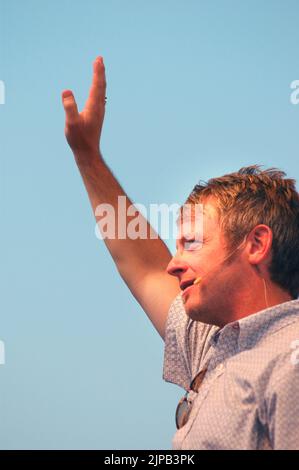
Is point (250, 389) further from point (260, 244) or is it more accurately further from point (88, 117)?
point (88, 117)

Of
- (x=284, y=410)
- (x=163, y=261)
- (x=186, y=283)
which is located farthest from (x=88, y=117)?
(x=284, y=410)

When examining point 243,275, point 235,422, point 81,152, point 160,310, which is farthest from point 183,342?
point 81,152

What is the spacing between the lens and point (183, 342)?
1402mm

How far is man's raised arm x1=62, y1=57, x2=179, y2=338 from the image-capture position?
1497mm

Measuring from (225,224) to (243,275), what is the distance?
0.10 m

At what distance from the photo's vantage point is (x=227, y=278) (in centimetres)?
127

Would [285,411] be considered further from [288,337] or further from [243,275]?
[243,275]

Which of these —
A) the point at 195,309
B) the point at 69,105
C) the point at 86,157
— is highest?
the point at 69,105

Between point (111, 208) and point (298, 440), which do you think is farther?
point (111, 208)

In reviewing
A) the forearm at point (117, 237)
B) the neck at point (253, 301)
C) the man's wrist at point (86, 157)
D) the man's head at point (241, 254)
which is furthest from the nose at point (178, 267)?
Result: the man's wrist at point (86, 157)

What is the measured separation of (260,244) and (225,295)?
0.12m

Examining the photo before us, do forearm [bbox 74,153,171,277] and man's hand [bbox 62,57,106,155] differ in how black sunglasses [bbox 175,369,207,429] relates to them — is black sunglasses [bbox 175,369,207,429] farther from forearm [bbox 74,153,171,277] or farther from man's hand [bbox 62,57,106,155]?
man's hand [bbox 62,57,106,155]

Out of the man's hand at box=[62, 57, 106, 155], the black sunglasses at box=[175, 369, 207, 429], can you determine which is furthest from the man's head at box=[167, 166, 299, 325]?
the man's hand at box=[62, 57, 106, 155]
